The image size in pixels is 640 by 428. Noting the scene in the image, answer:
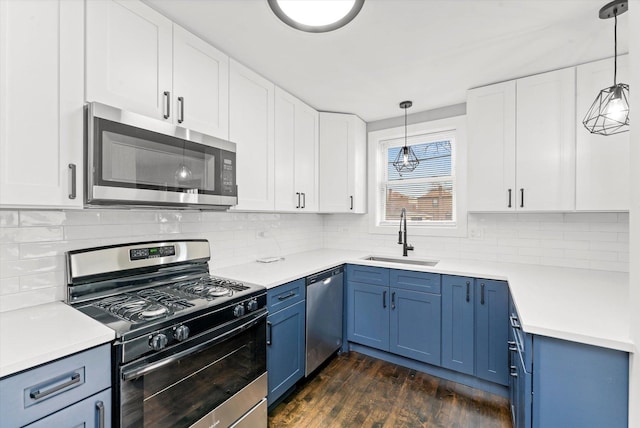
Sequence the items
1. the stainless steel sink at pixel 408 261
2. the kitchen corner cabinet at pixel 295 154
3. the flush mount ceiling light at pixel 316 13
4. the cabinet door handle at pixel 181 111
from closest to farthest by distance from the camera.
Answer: the flush mount ceiling light at pixel 316 13 < the cabinet door handle at pixel 181 111 < the kitchen corner cabinet at pixel 295 154 < the stainless steel sink at pixel 408 261

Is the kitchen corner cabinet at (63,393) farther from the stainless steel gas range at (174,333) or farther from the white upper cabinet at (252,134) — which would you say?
the white upper cabinet at (252,134)

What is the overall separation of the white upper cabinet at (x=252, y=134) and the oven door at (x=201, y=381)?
90 centimetres

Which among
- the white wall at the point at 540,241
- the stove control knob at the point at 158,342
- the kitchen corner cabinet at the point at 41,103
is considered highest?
the kitchen corner cabinet at the point at 41,103

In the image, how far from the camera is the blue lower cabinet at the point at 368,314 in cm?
262

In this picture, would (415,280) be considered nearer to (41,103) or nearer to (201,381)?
(201,381)

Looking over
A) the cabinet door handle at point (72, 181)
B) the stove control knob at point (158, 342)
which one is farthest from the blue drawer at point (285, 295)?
the cabinet door handle at point (72, 181)

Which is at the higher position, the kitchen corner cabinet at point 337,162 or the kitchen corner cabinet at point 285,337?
the kitchen corner cabinet at point 337,162

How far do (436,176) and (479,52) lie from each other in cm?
134

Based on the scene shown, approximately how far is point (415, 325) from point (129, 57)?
2.66 metres

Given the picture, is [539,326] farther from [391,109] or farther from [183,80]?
[391,109]

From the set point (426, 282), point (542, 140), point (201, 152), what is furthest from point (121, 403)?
point (542, 140)

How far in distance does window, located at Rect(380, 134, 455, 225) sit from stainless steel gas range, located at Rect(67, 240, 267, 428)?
206 centimetres

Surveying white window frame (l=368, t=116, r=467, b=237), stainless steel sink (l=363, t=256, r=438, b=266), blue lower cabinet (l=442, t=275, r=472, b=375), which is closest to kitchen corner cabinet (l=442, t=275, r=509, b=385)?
blue lower cabinet (l=442, t=275, r=472, b=375)

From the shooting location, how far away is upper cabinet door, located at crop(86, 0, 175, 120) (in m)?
1.33
